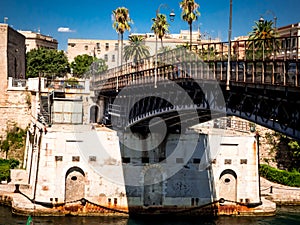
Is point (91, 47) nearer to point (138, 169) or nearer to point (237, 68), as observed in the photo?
point (138, 169)

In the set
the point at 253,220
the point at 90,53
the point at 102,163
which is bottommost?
the point at 253,220

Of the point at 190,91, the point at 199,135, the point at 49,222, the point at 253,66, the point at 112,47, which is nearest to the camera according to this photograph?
the point at 253,66

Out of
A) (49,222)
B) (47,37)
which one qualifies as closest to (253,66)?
(49,222)

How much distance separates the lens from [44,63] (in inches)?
3361

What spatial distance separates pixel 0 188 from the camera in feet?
128

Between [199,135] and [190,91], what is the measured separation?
992 cm

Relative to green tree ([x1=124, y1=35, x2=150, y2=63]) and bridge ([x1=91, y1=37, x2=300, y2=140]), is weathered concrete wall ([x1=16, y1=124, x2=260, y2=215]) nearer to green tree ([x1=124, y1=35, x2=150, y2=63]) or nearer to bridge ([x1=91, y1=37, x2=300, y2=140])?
bridge ([x1=91, y1=37, x2=300, y2=140])

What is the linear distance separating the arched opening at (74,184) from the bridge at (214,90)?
4.74 metres

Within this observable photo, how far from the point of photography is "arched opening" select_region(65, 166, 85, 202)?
35.5 metres

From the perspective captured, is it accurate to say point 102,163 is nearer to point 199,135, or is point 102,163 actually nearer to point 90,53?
point 199,135

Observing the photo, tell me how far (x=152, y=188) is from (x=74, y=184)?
17.6 ft

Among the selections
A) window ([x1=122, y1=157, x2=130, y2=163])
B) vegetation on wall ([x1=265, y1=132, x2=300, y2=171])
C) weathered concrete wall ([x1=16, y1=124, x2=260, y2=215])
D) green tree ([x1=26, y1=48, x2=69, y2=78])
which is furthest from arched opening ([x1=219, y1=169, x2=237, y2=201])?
green tree ([x1=26, y1=48, x2=69, y2=78])

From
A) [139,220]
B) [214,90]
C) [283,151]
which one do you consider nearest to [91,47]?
[283,151]

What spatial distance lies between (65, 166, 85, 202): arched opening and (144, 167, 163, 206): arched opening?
438cm
